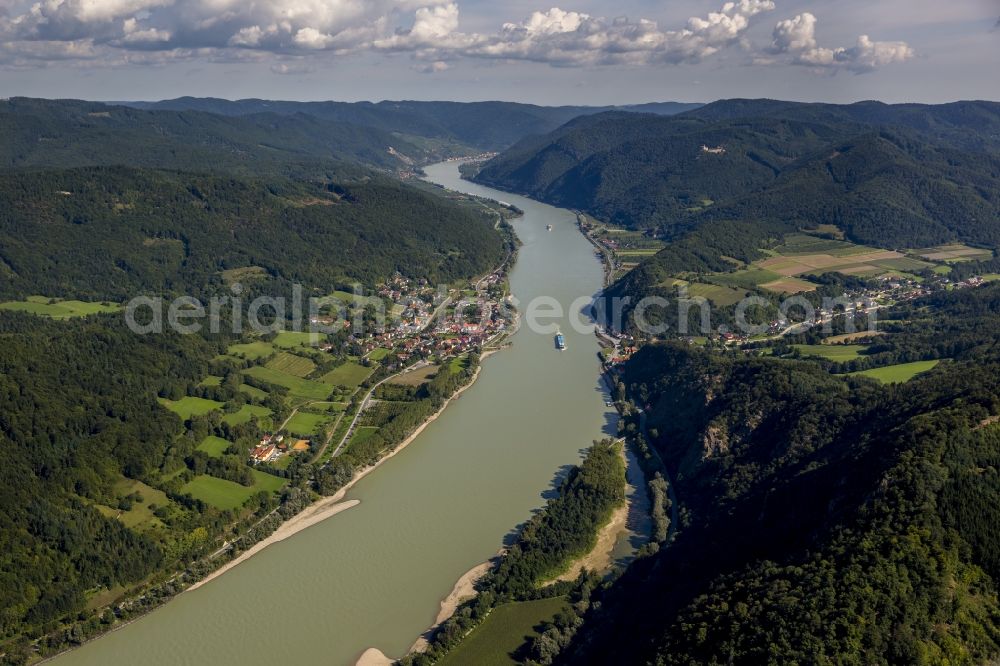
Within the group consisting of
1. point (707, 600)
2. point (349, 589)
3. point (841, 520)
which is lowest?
point (349, 589)

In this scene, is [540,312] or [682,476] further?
[540,312]

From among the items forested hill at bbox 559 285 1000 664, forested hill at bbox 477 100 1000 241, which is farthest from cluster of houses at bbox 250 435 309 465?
forested hill at bbox 477 100 1000 241

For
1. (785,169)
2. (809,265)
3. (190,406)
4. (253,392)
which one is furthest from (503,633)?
(785,169)

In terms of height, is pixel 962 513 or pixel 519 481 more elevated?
pixel 962 513

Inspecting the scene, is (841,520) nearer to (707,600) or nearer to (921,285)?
(707,600)

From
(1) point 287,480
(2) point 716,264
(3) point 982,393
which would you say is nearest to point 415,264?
(2) point 716,264

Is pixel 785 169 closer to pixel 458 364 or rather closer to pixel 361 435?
pixel 458 364
